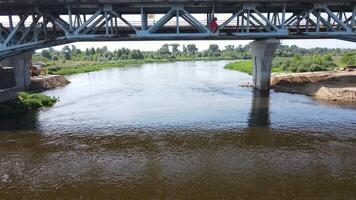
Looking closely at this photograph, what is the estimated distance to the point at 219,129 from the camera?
1252 inches

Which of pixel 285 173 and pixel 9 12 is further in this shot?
pixel 9 12

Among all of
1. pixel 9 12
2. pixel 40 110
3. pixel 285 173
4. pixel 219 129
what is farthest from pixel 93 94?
pixel 285 173

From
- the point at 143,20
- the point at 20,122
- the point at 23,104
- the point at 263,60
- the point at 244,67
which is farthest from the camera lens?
the point at 244,67

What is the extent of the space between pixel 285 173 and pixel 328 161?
406 centimetres

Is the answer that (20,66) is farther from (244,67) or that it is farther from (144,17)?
(244,67)

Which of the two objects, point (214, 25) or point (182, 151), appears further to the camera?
point (214, 25)

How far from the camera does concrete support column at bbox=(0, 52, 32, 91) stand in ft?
184

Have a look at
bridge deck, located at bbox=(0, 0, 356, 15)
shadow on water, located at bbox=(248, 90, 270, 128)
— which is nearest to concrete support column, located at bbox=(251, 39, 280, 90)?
shadow on water, located at bbox=(248, 90, 270, 128)

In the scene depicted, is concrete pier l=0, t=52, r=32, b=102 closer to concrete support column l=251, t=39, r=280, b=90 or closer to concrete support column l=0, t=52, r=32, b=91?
concrete support column l=0, t=52, r=32, b=91

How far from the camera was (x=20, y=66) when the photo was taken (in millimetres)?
57250

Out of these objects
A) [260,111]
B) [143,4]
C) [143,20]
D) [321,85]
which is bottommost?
[260,111]

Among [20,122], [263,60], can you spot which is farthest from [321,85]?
[20,122]

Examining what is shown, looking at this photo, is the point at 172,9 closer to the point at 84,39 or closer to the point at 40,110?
the point at 84,39

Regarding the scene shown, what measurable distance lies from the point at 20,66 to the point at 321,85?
4704 centimetres
